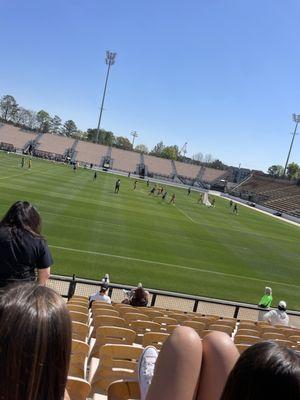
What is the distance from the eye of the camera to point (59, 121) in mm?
188500

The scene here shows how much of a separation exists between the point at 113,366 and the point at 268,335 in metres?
5.07

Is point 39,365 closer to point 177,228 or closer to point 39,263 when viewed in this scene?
point 39,263

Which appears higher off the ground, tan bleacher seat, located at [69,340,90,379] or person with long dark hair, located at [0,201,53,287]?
person with long dark hair, located at [0,201,53,287]

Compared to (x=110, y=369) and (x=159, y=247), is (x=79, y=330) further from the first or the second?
(x=159, y=247)

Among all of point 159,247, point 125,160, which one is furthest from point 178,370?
point 125,160

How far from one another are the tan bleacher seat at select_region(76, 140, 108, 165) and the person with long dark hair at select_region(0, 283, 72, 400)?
99.7 m

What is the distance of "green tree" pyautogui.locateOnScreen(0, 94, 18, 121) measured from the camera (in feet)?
547

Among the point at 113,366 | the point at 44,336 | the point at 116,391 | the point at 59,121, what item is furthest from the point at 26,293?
the point at 59,121

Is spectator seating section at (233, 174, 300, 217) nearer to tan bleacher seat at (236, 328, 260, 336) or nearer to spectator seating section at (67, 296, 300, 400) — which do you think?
tan bleacher seat at (236, 328, 260, 336)

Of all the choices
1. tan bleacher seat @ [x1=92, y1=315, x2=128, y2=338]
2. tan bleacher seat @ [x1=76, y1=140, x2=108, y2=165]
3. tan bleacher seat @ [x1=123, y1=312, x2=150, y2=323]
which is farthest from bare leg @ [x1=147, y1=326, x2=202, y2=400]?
tan bleacher seat @ [x1=76, y1=140, x2=108, y2=165]

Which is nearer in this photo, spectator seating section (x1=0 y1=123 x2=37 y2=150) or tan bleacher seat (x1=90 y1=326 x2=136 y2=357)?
tan bleacher seat (x1=90 y1=326 x2=136 y2=357)

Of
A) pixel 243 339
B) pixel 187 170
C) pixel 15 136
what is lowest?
pixel 243 339

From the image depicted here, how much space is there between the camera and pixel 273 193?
87.9 m

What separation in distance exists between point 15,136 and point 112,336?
103529 mm
